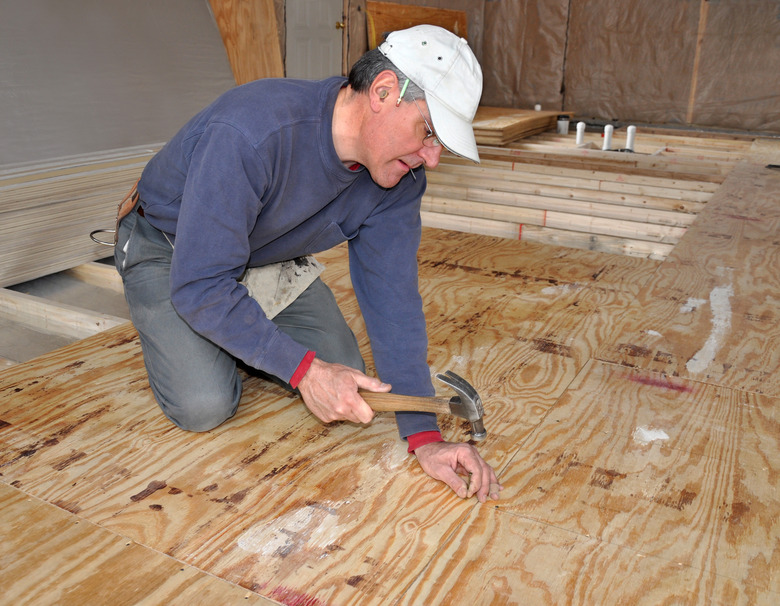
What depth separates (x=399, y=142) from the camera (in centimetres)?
164

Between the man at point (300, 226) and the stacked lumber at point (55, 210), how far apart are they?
4.21ft

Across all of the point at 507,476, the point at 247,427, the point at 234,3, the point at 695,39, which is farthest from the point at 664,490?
the point at 695,39

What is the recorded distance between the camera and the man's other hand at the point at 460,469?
1.77m

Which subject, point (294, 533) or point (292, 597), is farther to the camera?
point (294, 533)

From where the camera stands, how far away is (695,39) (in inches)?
318

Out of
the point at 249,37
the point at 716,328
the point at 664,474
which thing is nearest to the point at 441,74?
the point at 664,474

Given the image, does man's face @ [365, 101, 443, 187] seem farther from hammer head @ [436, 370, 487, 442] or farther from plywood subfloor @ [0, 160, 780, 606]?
plywood subfloor @ [0, 160, 780, 606]

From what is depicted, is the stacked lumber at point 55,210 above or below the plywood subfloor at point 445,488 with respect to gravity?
above

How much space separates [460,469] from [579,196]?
3133 mm

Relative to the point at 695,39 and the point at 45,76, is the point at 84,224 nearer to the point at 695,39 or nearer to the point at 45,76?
the point at 45,76

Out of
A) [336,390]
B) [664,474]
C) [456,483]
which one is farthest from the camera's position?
[664,474]

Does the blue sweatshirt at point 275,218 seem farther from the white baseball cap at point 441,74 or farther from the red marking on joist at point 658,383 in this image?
the red marking on joist at point 658,383

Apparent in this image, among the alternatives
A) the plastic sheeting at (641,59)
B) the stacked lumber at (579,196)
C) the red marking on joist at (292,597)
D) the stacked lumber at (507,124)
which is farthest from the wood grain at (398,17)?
the red marking on joist at (292,597)

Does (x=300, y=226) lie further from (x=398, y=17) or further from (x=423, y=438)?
(x=398, y=17)
